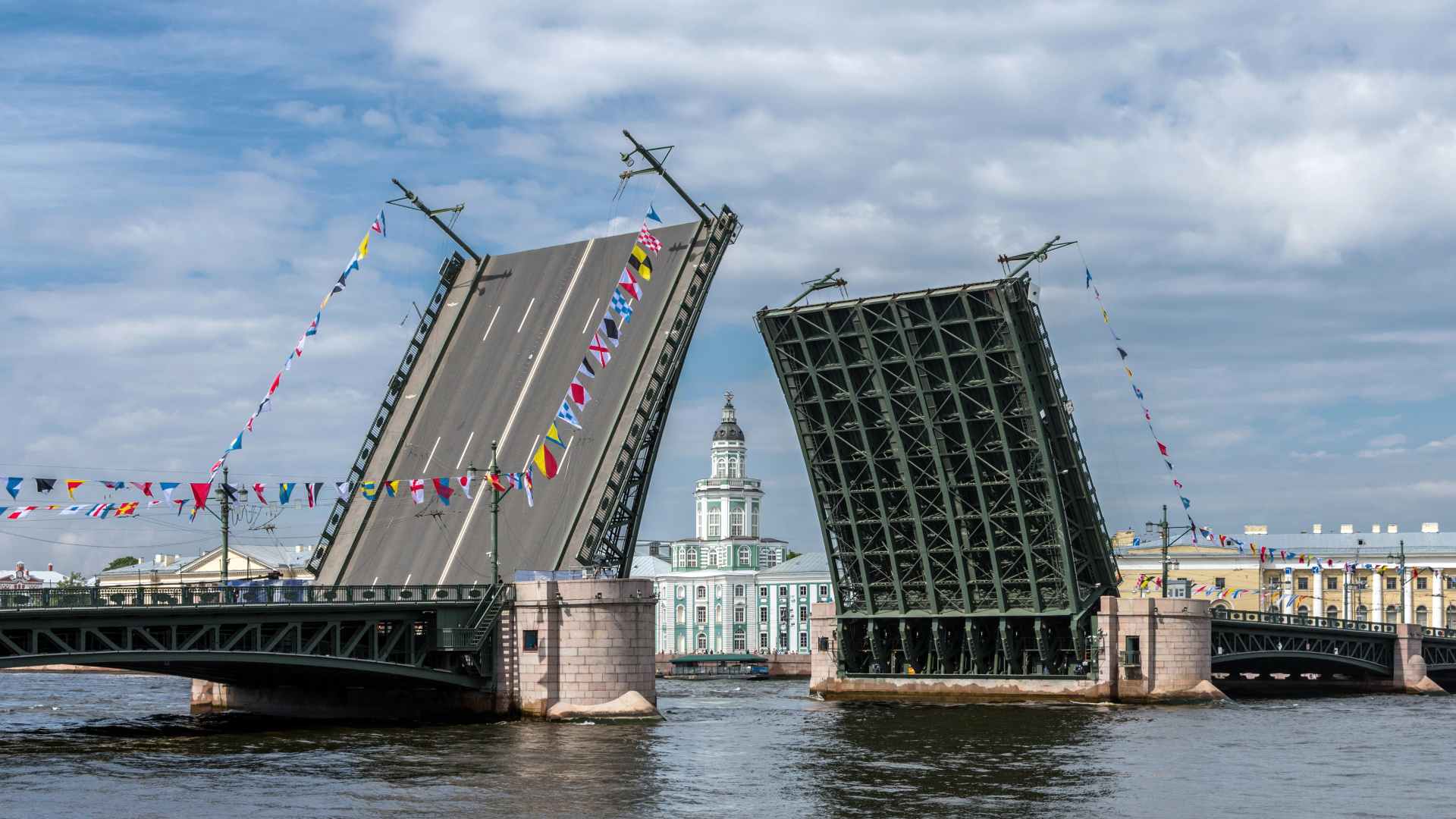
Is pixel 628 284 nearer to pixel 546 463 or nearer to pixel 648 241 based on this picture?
pixel 648 241

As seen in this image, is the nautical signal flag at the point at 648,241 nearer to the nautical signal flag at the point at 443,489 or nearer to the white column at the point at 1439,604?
the nautical signal flag at the point at 443,489

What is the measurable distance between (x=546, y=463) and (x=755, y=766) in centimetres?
1082

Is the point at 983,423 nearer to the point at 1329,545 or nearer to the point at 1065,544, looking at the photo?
the point at 1065,544

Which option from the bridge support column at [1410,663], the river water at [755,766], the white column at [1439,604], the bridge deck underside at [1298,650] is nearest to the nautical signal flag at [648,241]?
the river water at [755,766]

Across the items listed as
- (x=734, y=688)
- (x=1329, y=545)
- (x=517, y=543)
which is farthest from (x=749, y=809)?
(x=1329, y=545)

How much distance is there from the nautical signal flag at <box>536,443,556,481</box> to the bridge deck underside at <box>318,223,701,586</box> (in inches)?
77.2

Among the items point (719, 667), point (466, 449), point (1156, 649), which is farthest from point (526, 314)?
point (719, 667)

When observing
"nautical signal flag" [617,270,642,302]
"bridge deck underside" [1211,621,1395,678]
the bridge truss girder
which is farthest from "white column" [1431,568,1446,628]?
the bridge truss girder

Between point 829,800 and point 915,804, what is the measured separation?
4.56 feet

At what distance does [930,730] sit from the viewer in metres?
36.7

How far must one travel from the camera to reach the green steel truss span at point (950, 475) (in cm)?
4166

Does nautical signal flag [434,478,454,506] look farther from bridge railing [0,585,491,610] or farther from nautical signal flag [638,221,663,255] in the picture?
nautical signal flag [638,221,663,255]

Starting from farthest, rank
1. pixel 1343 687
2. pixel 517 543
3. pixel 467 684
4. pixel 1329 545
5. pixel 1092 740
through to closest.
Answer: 1. pixel 1329 545
2. pixel 1343 687
3. pixel 517 543
4. pixel 467 684
5. pixel 1092 740

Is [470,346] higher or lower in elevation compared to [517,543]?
higher
